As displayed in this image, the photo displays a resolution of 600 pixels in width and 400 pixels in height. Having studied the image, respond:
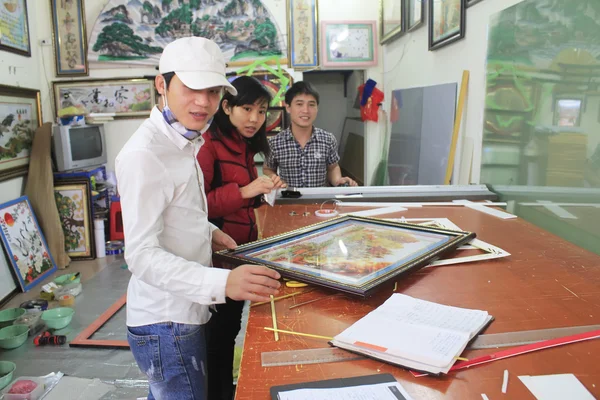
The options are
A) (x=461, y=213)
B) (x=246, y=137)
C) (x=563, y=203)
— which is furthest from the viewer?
(x=461, y=213)

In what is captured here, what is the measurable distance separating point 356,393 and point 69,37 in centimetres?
502

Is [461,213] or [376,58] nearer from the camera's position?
[461,213]

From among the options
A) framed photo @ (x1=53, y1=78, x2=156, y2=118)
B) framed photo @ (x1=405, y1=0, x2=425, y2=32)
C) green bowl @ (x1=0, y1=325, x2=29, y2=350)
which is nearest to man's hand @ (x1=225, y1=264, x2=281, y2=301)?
green bowl @ (x1=0, y1=325, x2=29, y2=350)

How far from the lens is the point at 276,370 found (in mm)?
859

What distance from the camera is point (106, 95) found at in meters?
4.80

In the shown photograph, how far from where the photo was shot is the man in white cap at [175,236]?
3.43ft

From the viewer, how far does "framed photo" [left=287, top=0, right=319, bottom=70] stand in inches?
186

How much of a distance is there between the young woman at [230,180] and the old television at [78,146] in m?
3.16

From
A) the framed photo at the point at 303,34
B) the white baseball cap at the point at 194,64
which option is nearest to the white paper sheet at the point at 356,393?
the white baseball cap at the point at 194,64

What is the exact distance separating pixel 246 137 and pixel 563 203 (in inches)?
47.2

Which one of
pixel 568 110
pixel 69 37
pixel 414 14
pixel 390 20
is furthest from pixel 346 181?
pixel 69 37

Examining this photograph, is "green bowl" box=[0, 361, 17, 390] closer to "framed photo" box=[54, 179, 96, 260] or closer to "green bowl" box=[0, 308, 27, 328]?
"green bowl" box=[0, 308, 27, 328]

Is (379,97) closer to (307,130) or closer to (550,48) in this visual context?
(307,130)

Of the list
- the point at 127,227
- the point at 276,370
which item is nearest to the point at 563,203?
the point at 276,370
